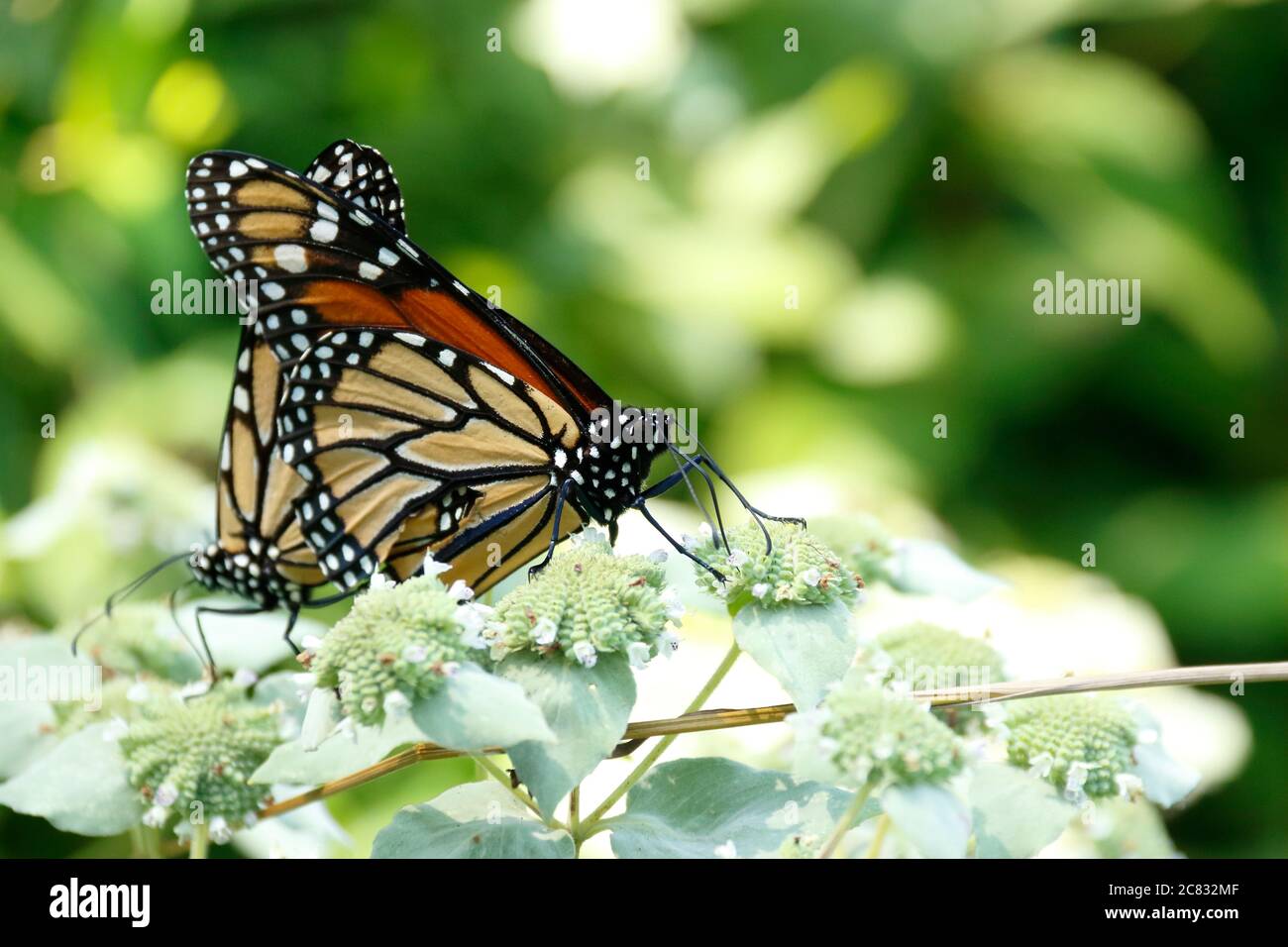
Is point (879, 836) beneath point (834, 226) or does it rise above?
beneath

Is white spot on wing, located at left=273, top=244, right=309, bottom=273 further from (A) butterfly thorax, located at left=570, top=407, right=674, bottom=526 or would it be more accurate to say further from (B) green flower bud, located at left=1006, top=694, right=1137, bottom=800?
(B) green flower bud, located at left=1006, top=694, right=1137, bottom=800

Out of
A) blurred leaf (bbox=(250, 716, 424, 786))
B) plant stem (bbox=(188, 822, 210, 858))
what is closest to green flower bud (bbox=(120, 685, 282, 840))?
plant stem (bbox=(188, 822, 210, 858))

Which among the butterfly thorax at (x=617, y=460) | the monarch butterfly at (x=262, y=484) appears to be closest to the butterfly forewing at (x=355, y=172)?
the monarch butterfly at (x=262, y=484)

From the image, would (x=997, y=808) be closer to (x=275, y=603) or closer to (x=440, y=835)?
(x=440, y=835)

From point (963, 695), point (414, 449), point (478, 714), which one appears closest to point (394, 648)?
point (478, 714)

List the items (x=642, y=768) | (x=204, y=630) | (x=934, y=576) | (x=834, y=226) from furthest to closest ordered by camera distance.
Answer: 1. (x=834, y=226)
2. (x=204, y=630)
3. (x=934, y=576)
4. (x=642, y=768)

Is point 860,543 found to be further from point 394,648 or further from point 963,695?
point 394,648

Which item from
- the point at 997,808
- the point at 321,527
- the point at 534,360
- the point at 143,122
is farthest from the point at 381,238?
the point at 143,122
